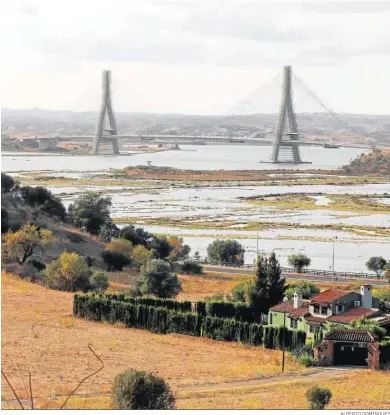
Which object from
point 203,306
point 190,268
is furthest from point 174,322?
point 190,268

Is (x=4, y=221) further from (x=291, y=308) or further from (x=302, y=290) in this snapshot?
(x=291, y=308)

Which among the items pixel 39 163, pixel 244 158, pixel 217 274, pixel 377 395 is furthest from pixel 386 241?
pixel 244 158

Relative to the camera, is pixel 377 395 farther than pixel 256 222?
No

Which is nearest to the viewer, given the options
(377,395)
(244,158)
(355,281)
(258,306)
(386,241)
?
(377,395)

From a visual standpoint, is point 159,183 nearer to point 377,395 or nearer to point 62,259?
point 62,259

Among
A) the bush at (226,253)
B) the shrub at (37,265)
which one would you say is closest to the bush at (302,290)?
the shrub at (37,265)
